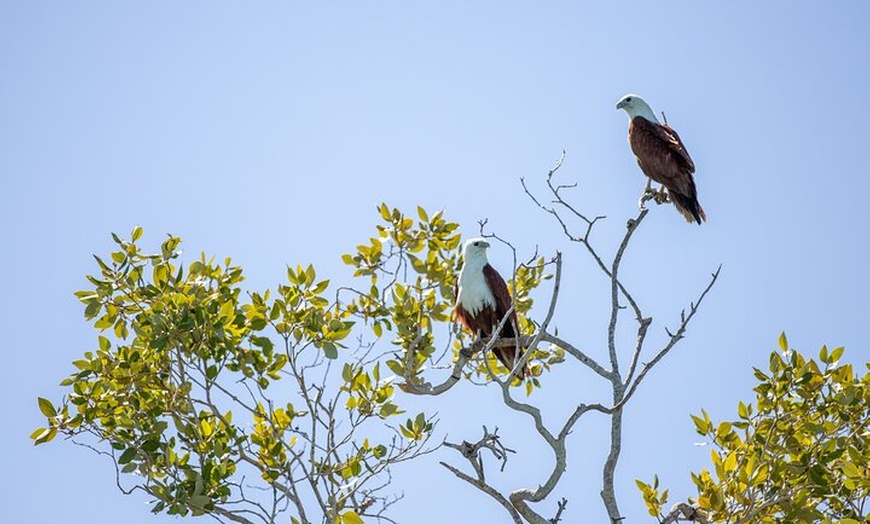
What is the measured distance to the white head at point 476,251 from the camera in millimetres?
8297

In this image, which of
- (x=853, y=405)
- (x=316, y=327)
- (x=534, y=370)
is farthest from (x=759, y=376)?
(x=316, y=327)

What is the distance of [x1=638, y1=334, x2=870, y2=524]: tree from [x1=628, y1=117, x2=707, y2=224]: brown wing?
2966mm

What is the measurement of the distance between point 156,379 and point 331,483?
1104 millimetres

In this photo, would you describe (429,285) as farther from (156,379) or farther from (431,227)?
(156,379)

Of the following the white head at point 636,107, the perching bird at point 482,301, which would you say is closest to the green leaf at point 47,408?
the perching bird at point 482,301

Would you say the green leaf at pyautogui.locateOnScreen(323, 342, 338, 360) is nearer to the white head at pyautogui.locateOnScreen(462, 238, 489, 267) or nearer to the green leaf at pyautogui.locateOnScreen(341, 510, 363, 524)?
the green leaf at pyautogui.locateOnScreen(341, 510, 363, 524)

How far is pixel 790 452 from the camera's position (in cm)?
598

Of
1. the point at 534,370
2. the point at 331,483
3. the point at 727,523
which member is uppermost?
the point at 534,370

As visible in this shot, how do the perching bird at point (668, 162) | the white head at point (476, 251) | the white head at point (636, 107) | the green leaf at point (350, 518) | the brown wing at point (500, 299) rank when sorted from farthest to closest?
1. the white head at point (636, 107)
2. the perching bird at point (668, 162)
3. the white head at point (476, 251)
4. the brown wing at point (500, 299)
5. the green leaf at point (350, 518)

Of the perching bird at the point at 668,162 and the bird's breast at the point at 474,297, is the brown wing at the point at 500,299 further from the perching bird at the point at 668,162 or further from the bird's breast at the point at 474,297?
the perching bird at the point at 668,162

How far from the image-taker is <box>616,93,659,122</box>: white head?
32.6 feet

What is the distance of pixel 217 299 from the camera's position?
19.7 feet

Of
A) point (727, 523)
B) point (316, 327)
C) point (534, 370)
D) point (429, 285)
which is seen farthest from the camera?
point (534, 370)

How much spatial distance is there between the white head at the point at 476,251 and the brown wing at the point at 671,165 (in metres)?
1.55
